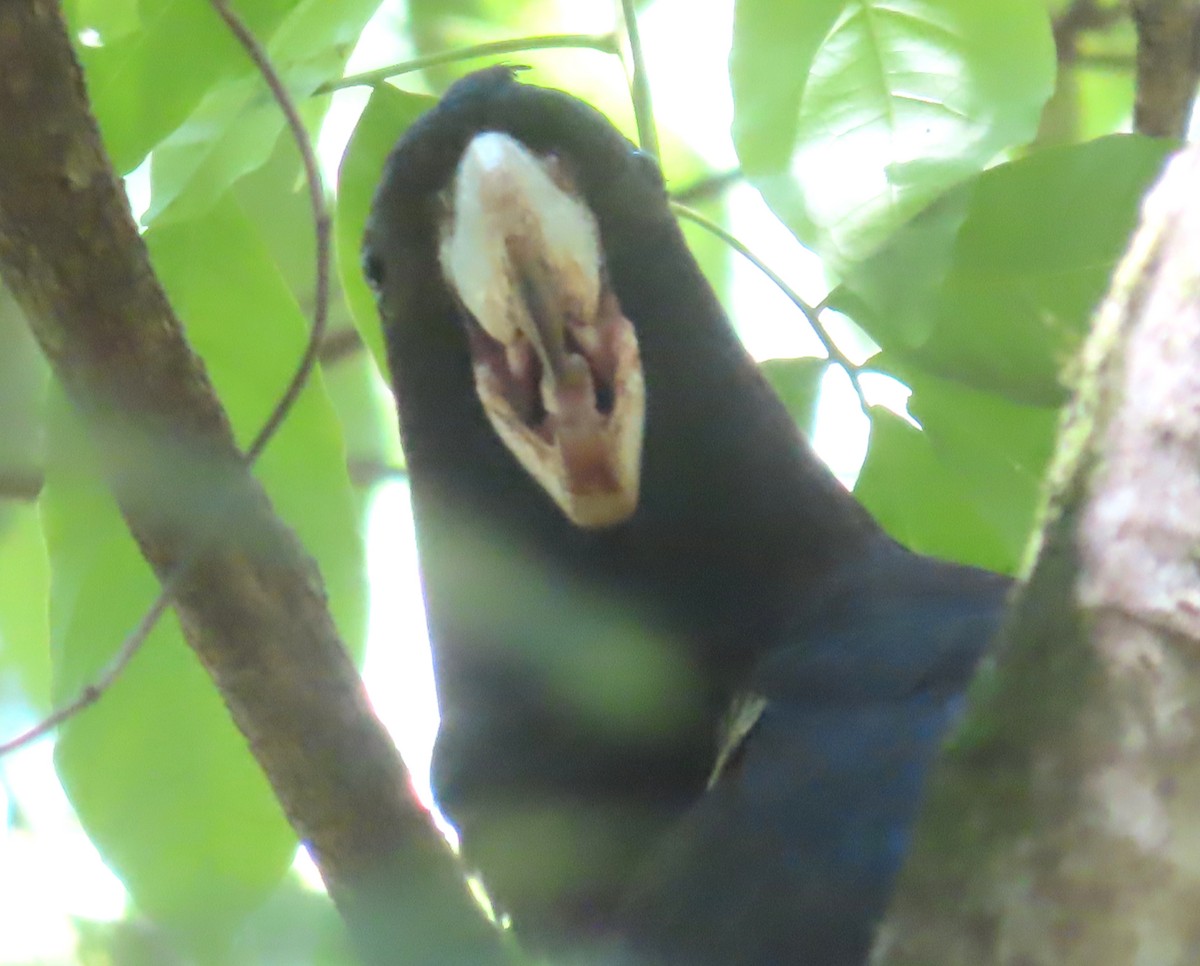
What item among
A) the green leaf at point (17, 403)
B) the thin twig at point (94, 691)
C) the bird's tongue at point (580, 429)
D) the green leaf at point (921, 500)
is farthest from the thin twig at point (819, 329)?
the green leaf at point (17, 403)

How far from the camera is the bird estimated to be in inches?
50.9

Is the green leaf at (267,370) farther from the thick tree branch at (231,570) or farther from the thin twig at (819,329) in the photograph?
the thin twig at (819,329)

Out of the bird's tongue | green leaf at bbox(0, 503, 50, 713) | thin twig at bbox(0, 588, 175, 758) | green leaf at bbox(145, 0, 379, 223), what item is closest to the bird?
the bird's tongue

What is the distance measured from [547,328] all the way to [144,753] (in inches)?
20.0

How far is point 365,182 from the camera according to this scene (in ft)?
5.20

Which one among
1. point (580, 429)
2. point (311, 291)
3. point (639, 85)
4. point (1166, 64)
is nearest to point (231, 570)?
point (580, 429)

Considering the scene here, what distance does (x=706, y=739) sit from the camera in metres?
1.41

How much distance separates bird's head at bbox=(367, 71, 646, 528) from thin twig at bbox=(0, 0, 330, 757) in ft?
0.35

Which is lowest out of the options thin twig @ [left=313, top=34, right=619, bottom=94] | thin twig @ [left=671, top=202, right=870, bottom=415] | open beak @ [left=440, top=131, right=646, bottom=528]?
thin twig @ [left=671, top=202, right=870, bottom=415]

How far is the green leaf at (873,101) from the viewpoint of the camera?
130cm

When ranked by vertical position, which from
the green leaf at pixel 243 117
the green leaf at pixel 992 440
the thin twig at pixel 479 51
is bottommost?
the green leaf at pixel 992 440

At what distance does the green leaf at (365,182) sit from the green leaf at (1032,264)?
0.45 meters

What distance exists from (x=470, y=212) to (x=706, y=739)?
0.48 metres

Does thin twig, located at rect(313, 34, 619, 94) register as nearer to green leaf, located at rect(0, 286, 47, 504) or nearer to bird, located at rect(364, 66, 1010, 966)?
bird, located at rect(364, 66, 1010, 966)
